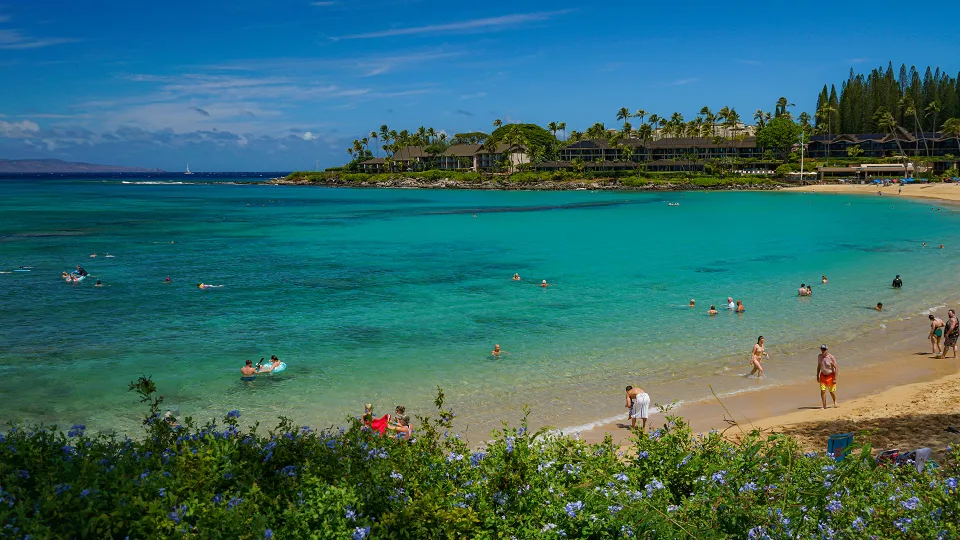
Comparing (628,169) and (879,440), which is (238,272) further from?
(628,169)

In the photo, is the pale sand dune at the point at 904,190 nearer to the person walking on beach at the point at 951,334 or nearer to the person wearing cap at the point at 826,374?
the person walking on beach at the point at 951,334

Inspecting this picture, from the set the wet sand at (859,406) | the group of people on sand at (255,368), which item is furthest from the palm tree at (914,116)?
the group of people on sand at (255,368)

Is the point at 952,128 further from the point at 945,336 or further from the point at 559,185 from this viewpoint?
the point at 945,336

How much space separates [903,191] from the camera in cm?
11238

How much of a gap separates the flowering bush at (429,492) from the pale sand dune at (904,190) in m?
109

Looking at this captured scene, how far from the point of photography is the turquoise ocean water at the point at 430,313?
19.0 m

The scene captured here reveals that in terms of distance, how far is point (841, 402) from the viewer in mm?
17656

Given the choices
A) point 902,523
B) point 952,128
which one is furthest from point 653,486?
point 952,128

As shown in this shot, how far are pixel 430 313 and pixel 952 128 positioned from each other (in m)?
143

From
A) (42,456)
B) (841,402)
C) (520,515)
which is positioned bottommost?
(841,402)

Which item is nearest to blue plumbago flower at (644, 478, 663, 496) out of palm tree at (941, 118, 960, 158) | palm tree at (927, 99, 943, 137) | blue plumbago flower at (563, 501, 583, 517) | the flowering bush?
the flowering bush

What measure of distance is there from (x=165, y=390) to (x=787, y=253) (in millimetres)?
44348

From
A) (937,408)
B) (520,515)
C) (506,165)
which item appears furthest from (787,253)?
(506,165)

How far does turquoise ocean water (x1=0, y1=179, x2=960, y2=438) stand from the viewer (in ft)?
62.4
